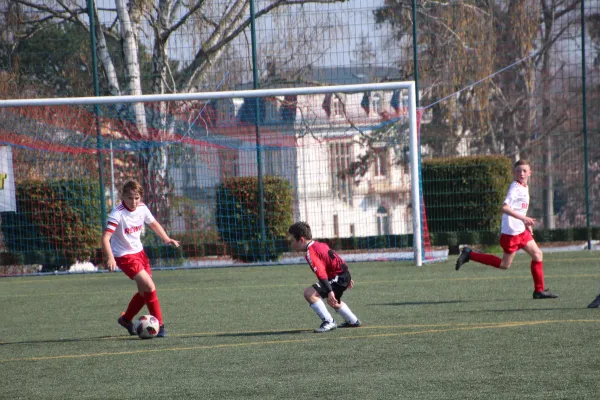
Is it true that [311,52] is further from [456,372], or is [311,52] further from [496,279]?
[456,372]

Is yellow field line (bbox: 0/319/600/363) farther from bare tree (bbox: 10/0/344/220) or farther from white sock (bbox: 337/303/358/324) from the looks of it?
bare tree (bbox: 10/0/344/220)

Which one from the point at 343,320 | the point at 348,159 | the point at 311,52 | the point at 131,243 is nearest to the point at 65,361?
the point at 131,243

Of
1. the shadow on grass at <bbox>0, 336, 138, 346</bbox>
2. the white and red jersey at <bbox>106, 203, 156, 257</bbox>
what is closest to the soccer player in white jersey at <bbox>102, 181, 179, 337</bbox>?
the white and red jersey at <bbox>106, 203, 156, 257</bbox>

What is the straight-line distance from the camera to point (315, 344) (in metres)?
6.57

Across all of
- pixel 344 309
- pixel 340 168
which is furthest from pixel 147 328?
pixel 340 168

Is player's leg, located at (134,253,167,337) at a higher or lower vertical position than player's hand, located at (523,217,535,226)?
lower

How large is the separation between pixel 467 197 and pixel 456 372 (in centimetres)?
981

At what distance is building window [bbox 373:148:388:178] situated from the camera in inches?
554

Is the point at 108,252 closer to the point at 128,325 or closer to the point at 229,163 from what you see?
the point at 128,325

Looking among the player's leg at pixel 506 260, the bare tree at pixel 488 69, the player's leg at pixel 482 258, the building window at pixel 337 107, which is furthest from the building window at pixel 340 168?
the player's leg at pixel 506 260

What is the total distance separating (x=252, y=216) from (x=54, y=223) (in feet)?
11.0

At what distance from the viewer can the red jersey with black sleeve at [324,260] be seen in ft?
23.2

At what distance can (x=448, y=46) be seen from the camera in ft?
55.8

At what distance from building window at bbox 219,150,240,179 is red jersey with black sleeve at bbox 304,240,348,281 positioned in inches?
287
